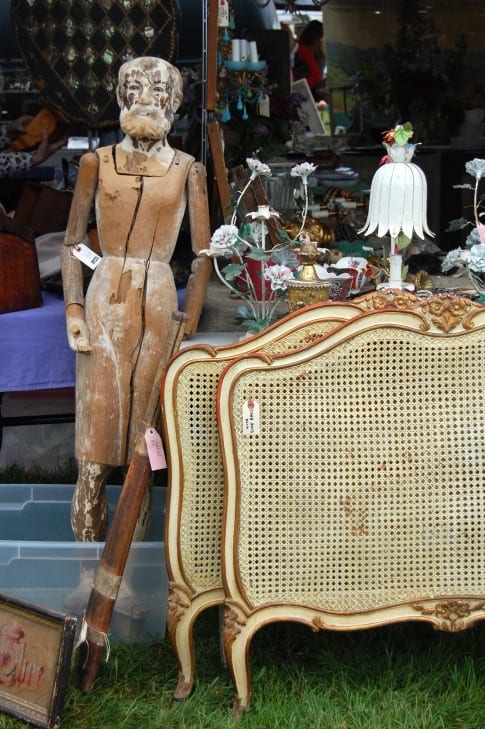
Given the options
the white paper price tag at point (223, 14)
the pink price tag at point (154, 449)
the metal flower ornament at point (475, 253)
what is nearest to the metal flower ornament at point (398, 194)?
the metal flower ornament at point (475, 253)

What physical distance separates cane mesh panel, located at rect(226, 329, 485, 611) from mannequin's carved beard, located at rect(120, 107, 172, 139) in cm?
81

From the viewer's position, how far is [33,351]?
11.6ft

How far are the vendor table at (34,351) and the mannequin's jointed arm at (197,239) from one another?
2.16ft

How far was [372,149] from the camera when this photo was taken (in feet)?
24.0

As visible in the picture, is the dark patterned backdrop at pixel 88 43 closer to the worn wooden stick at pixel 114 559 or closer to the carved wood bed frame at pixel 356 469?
the worn wooden stick at pixel 114 559

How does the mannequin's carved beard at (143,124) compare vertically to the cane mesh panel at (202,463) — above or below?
above

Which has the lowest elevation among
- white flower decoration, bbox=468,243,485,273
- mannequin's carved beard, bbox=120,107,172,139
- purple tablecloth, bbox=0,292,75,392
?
purple tablecloth, bbox=0,292,75,392

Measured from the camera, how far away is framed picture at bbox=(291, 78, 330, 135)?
269 inches

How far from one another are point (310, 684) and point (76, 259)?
4.42 feet

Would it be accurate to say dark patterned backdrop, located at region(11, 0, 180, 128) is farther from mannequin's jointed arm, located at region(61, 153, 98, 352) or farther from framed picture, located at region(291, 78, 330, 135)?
framed picture, located at region(291, 78, 330, 135)

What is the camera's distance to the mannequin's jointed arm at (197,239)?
302 cm

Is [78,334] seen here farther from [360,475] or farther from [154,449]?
[360,475]

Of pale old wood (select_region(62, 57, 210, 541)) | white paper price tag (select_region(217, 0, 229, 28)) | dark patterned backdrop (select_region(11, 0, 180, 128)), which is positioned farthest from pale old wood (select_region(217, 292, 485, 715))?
white paper price tag (select_region(217, 0, 229, 28))

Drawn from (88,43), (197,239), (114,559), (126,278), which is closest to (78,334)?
(126,278)
